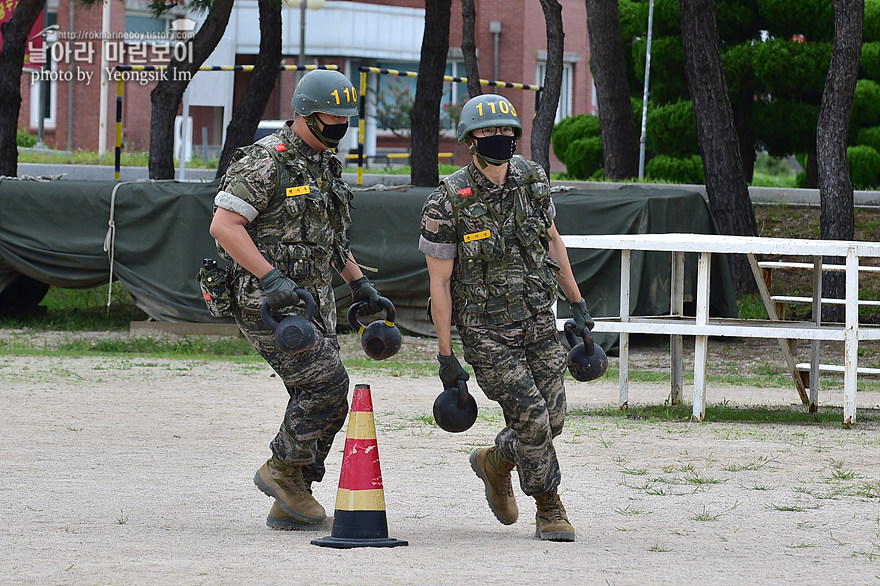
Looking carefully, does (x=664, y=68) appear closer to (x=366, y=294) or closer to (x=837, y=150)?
(x=837, y=150)

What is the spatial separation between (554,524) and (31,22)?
48.1ft

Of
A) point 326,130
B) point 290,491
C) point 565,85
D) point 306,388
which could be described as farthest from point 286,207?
point 565,85

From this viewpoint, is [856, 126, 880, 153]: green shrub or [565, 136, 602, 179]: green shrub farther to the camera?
[565, 136, 602, 179]: green shrub

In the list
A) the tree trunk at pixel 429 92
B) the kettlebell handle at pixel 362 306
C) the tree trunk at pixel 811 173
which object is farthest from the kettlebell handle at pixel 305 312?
the tree trunk at pixel 811 173

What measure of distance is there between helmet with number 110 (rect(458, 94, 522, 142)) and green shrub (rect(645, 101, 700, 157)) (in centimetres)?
1631

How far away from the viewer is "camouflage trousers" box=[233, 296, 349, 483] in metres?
5.70

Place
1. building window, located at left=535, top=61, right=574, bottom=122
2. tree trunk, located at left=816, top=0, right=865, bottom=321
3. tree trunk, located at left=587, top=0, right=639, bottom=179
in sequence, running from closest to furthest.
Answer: tree trunk, located at left=816, top=0, right=865, bottom=321 → tree trunk, located at left=587, top=0, right=639, bottom=179 → building window, located at left=535, top=61, right=574, bottom=122

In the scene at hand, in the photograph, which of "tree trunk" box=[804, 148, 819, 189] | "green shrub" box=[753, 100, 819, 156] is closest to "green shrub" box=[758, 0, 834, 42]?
"green shrub" box=[753, 100, 819, 156]

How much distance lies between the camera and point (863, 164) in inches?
832

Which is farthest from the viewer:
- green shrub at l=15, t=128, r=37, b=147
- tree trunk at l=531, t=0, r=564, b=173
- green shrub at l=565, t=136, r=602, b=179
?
green shrub at l=15, t=128, r=37, b=147

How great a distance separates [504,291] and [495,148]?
585 mm

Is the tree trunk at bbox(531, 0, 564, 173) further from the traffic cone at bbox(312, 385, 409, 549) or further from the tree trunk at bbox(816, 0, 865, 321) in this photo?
the traffic cone at bbox(312, 385, 409, 549)

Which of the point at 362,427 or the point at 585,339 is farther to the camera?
the point at 585,339

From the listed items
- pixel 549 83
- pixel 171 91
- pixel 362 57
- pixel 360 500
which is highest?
pixel 362 57
